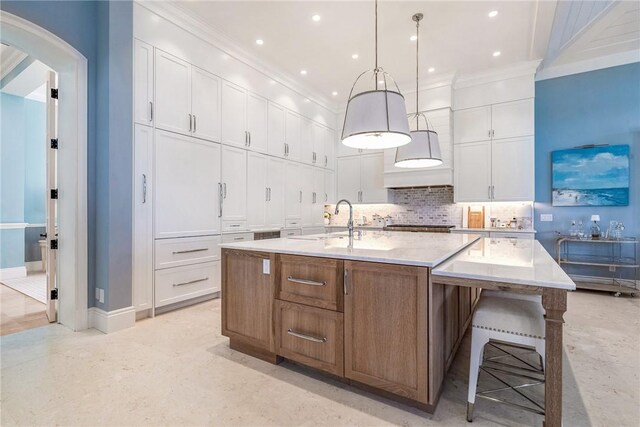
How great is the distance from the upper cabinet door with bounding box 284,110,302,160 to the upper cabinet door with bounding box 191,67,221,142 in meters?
1.40

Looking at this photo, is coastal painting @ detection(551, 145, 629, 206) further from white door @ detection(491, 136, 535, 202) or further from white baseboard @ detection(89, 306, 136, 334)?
white baseboard @ detection(89, 306, 136, 334)

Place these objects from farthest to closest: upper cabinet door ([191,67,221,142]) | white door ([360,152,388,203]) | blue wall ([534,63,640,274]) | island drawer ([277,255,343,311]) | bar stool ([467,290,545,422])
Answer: white door ([360,152,388,203])
blue wall ([534,63,640,274])
upper cabinet door ([191,67,221,142])
island drawer ([277,255,343,311])
bar stool ([467,290,545,422])

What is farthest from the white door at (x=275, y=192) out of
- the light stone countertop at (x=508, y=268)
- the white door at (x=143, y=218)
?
the light stone countertop at (x=508, y=268)

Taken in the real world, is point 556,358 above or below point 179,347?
above

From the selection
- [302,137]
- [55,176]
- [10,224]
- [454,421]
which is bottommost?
[454,421]

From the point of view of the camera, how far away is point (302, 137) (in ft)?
17.9

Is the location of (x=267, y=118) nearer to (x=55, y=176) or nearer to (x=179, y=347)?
(x=55, y=176)

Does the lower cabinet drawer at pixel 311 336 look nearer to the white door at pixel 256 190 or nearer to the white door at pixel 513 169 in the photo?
the white door at pixel 256 190

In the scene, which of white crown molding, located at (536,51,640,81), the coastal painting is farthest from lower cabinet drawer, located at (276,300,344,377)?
white crown molding, located at (536,51,640,81)

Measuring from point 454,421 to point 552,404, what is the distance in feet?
1.57

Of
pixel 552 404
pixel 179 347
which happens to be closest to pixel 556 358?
pixel 552 404

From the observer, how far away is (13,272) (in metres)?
5.02

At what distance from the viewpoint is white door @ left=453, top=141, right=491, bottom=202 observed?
4.93 m

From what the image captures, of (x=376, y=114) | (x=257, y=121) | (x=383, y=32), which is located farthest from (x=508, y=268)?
(x=257, y=121)
